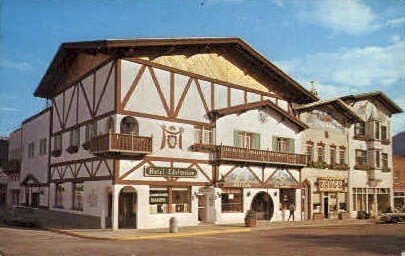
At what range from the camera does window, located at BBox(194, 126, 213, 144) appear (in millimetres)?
34875

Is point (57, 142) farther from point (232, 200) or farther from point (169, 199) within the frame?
point (232, 200)

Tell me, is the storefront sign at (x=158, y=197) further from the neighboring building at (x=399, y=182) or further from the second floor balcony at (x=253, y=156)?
the neighboring building at (x=399, y=182)

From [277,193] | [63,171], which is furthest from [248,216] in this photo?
[63,171]

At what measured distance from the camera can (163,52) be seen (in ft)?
109

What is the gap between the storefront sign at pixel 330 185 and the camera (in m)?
44.1

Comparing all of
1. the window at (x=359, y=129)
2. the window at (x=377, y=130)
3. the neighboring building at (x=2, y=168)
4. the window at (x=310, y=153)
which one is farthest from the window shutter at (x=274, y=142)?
the neighboring building at (x=2, y=168)

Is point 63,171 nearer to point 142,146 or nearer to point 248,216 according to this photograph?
point 142,146

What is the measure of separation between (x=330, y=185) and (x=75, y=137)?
22.9 metres

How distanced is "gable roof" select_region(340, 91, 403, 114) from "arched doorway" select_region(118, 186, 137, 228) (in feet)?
84.5

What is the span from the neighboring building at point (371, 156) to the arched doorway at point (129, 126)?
24530 mm

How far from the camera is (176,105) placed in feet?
110

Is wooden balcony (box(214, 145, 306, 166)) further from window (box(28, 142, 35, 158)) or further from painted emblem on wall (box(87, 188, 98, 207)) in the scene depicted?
window (box(28, 142, 35, 158))

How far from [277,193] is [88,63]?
17.8 m

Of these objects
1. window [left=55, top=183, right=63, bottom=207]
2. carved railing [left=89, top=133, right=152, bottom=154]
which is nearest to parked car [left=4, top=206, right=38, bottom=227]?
window [left=55, top=183, right=63, bottom=207]
